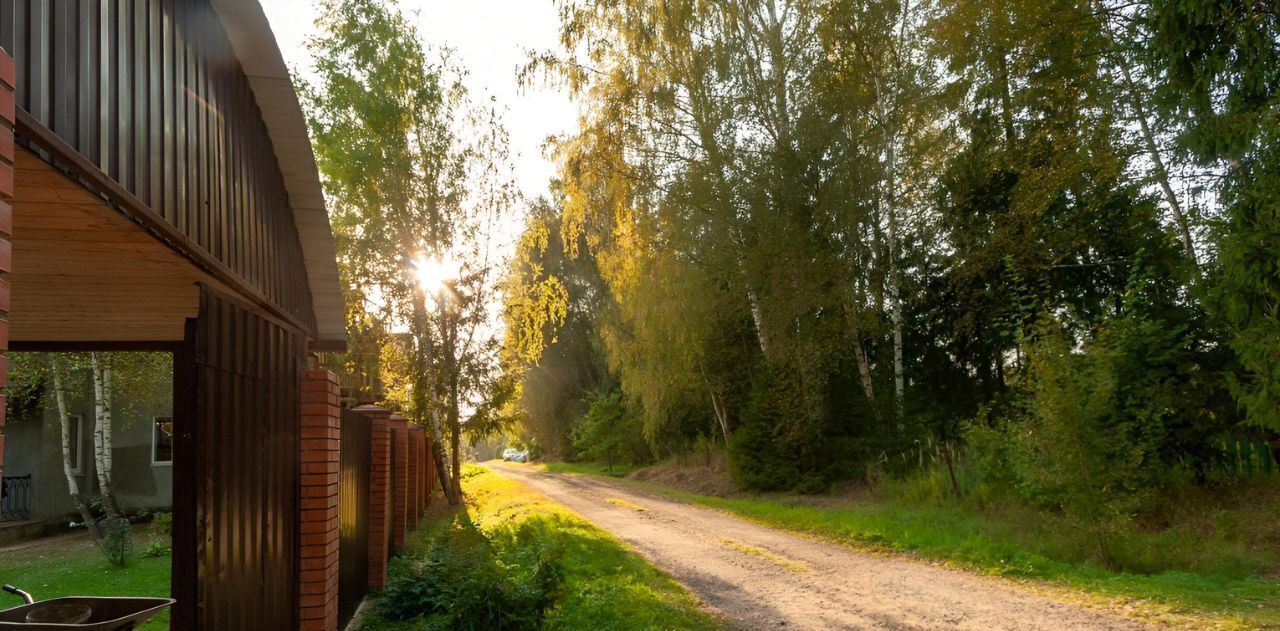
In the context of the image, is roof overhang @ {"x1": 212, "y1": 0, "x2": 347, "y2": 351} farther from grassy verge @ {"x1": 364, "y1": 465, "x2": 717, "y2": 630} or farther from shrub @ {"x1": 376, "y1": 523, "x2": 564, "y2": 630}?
grassy verge @ {"x1": 364, "y1": 465, "x2": 717, "y2": 630}

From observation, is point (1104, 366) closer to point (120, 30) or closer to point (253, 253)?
point (253, 253)

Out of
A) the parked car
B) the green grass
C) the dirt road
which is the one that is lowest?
the parked car

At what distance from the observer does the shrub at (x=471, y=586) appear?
6656mm

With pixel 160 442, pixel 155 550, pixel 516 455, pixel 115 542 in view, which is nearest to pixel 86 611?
pixel 115 542

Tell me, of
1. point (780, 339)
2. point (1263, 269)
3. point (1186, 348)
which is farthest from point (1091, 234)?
point (1263, 269)

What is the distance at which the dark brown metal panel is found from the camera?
12.4ft

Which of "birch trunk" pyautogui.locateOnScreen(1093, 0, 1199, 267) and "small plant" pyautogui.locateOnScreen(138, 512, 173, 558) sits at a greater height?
"birch trunk" pyautogui.locateOnScreen(1093, 0, 1199, 267)

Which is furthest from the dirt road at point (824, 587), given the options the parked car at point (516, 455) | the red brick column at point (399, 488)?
the parked car at point (516, 455)

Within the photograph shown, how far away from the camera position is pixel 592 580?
954cm

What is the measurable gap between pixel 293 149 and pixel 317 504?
7.51 feet

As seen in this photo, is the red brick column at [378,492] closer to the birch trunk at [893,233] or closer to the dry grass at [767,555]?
the dry grass at [767,555]

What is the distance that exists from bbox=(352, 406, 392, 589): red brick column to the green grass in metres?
2.09

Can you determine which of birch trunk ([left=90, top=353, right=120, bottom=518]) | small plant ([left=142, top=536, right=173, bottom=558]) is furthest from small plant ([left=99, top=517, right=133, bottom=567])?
birch trunk ([left=90, top=353, right=120, bottom=518])

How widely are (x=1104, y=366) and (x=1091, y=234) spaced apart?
7070mm
